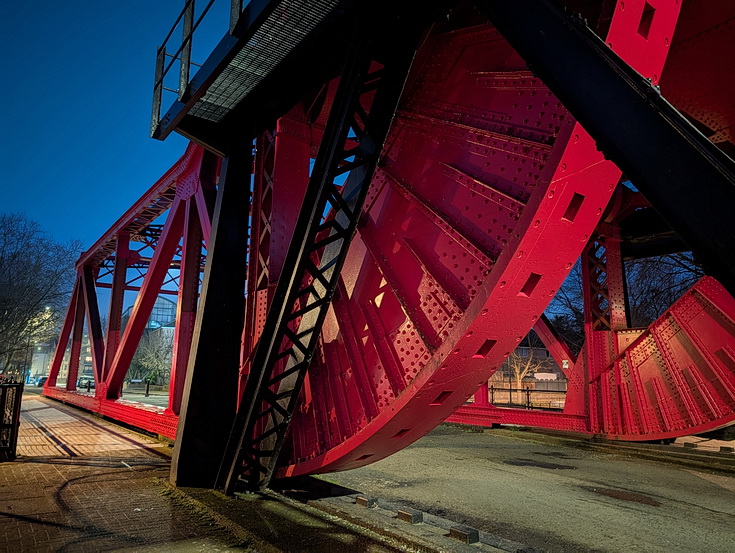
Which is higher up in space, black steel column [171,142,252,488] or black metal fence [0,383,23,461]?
black steel column [171,142,252,488]

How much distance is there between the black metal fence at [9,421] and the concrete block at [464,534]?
24.1 ft

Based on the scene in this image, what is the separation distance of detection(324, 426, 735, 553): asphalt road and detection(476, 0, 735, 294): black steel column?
3.88 metres

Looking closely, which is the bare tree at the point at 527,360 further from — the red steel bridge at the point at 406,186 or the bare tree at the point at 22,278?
the bare tree at the point at 22,278

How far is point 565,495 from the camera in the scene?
23.3ft

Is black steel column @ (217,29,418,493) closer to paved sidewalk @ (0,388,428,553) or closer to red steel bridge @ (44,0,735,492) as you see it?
red steel bridge @ (44,0,735,492)

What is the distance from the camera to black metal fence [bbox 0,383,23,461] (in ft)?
26.0

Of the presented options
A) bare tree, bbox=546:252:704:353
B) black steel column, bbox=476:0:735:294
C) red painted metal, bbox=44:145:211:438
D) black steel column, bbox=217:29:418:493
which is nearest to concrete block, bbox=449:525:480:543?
black steel column, bbox=217:29:418:493

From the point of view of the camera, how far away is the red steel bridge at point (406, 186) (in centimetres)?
260

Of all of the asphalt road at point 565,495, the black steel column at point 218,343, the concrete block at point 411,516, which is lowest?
the asphalt road at point 565,495

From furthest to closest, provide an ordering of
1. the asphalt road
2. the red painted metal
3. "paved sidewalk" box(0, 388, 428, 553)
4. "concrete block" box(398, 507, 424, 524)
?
1. the red painted metal
2. the asphalt road
3. "concrete block" box(398, 507, 424, 524)
4. "paved sidewalk" box(0, 388, 428, 553)

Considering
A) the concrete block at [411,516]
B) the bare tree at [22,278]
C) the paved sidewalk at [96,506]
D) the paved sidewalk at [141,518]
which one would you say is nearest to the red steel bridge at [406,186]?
the paved sidewalk at [141,518]

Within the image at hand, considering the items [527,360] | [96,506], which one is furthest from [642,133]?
[527,360]

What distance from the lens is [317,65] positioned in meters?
5.71

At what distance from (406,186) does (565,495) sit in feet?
17.5
